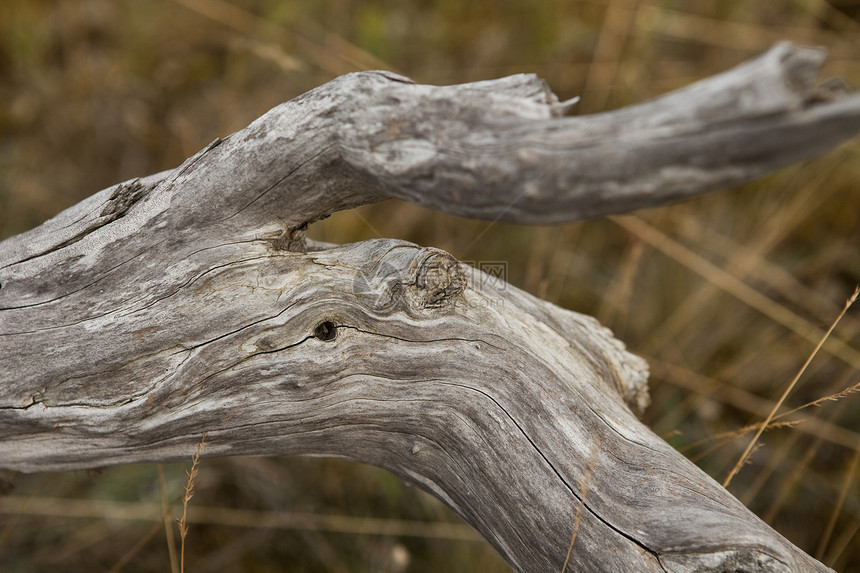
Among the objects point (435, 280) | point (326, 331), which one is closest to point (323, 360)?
point (326, 331)

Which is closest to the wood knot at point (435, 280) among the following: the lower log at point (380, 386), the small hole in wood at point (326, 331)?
the lower log at point (380, 386)

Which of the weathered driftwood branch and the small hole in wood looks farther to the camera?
the small hole in wood

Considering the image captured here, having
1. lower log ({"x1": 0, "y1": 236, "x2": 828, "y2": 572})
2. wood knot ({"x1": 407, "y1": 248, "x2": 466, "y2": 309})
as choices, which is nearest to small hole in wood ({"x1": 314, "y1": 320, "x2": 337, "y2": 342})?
lower log ({"x1": 0, "y1": 236, "x2": 828, "y2": 572})

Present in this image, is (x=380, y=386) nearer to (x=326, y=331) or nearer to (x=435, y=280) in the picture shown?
(x=326, y=331)

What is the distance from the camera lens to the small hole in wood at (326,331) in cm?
153

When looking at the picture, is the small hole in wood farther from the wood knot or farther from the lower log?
the wood knot

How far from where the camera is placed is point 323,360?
1.51 metres

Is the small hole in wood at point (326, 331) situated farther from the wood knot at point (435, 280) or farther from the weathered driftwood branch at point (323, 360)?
the wood knot at point (435, 280)

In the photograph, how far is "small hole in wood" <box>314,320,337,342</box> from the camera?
60.2 inches

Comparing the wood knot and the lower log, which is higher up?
the wood knot

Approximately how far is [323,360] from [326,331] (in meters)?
0.08

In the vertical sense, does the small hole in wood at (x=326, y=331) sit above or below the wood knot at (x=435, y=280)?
below

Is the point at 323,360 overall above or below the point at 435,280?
below

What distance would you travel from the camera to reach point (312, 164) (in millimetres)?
1373
